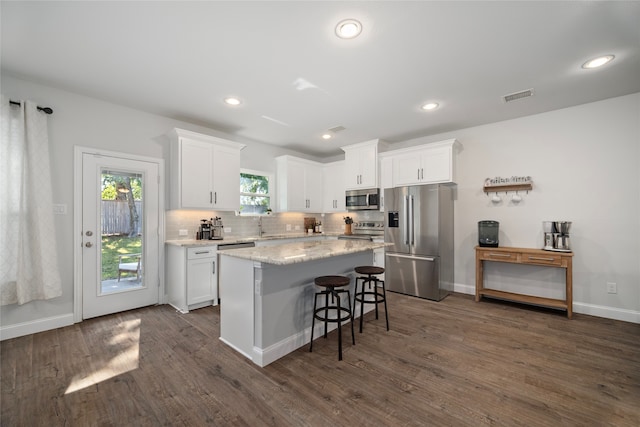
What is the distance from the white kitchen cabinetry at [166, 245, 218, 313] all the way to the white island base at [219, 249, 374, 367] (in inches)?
43.1

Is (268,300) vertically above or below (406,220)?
below

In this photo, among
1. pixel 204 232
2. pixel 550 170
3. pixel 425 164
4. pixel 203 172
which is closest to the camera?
pixel 550 170

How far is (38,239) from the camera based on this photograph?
2.86 m

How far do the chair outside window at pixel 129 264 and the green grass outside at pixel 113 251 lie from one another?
0.04 m

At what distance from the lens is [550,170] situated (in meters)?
3.76

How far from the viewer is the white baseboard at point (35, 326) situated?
2.75m

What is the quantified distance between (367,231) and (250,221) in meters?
2.36

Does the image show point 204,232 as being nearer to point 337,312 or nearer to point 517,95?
point 337,312

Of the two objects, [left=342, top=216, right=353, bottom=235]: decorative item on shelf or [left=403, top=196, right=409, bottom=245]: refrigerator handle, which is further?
[left=342, top=216, right=353, bottom=235]: decorative item on shelf

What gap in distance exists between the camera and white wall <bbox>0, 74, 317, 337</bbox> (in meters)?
2.88

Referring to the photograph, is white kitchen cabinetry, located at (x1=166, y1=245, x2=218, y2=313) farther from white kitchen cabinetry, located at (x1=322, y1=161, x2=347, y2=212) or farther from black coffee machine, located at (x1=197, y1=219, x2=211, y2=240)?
white kitchen cabinetry, located at (x1=322, y1=161, x2=347, y2=212)

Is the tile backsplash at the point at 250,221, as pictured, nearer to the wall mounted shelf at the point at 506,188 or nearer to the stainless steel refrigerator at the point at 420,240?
the stainless steel refrigerator at the point at 420,240

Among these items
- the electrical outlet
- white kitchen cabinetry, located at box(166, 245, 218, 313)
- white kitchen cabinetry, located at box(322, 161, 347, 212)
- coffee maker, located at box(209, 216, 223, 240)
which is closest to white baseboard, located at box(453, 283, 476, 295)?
white kitchen cabinetry, located at box(322, 161, 347, 212)

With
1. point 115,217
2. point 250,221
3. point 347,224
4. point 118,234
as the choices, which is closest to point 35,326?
point 118,234
